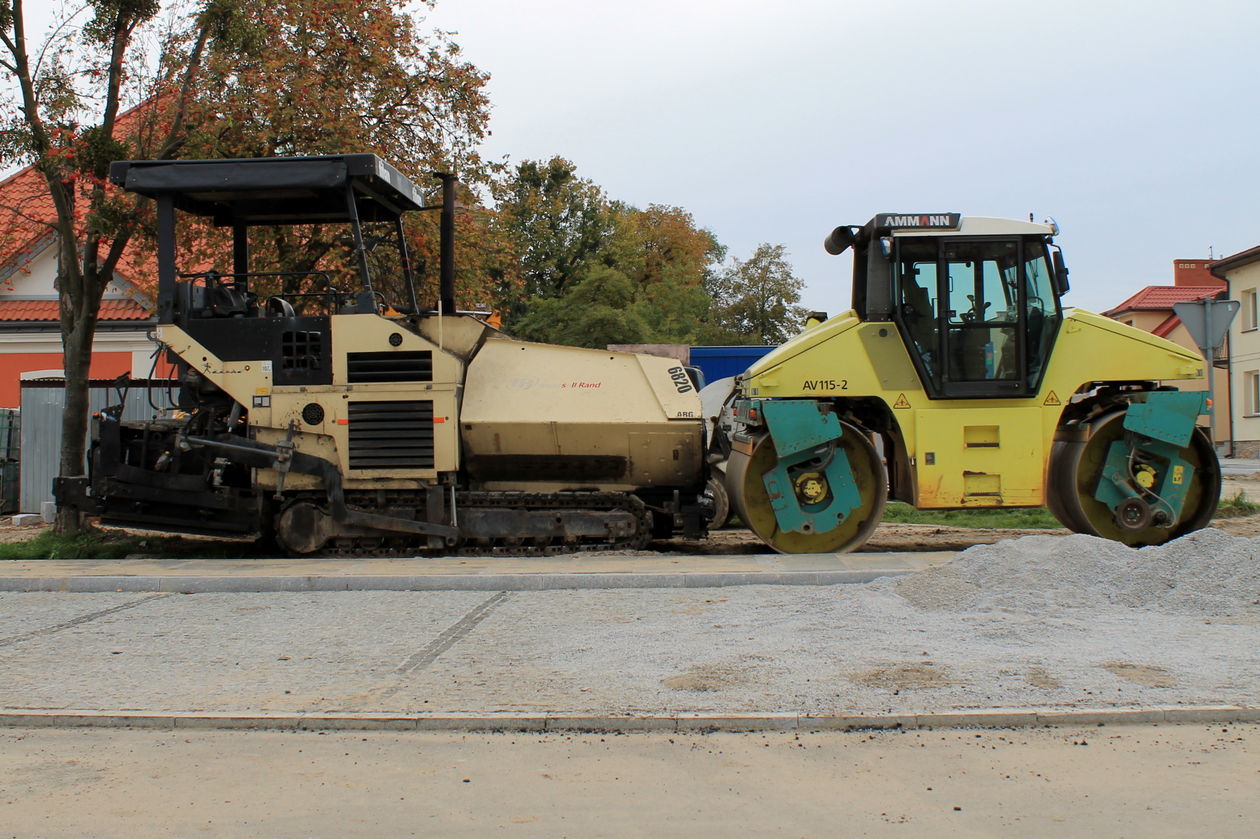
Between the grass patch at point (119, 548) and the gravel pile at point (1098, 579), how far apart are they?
22.7 ft

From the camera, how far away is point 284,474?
10945mm

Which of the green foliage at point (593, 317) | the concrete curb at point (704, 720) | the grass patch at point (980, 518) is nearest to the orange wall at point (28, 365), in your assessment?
the green foliage at point (593, 317)

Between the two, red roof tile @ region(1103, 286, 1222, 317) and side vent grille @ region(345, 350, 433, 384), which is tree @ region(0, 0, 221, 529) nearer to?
side vent grille @ region(345, 350, 433, 384)

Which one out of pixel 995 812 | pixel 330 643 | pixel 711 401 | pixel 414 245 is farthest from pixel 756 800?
pixel 414 245

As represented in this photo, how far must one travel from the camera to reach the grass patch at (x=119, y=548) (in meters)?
11.9

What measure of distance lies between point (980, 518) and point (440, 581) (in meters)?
8.41

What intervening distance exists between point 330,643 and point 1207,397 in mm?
8379

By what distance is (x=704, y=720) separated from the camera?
5.19 meters

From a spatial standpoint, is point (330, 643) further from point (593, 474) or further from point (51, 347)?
point (51, 347)

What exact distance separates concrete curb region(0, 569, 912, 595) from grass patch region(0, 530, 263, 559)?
7.40ft

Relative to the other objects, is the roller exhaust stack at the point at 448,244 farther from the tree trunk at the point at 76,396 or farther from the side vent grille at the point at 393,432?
the tree trunk at the point at 76,396

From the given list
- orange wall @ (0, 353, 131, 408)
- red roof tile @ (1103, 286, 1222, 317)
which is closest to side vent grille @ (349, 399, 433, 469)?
orange wall @ (0, 353, 131, 408)

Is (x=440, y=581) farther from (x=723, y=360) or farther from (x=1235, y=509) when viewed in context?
(x=723, y=360)

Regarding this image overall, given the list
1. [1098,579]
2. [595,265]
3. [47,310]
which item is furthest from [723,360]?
[595,265]
